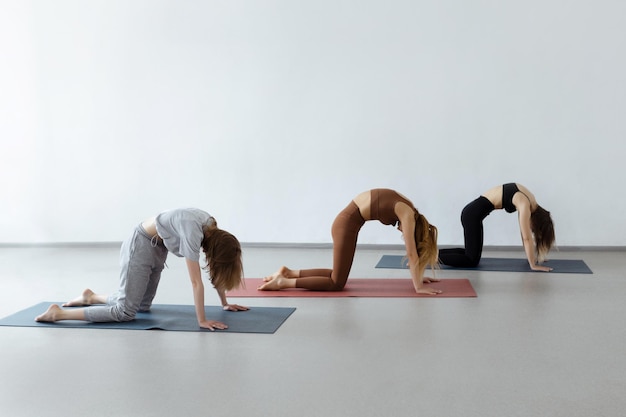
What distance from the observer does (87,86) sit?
7570 millimetres

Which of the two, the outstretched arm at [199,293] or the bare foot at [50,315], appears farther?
the bare foot at [50,315]

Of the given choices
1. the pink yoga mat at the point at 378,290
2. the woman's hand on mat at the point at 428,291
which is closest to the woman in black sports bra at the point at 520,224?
the pink yoga mat at the point at 378,290

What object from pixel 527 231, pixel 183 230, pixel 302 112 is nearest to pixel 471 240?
pixel 527 231

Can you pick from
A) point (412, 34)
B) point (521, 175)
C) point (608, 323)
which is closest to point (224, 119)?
point (412, 34)

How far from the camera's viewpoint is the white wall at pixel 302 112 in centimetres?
659

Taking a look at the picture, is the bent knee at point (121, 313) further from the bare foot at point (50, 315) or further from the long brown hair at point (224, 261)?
the long brown hair at point (224, 261)

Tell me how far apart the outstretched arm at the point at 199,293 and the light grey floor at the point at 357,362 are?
4.0 inches

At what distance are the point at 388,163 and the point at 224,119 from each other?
1768 mm

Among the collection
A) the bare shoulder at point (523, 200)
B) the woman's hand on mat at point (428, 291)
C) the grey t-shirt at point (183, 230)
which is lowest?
the woman's hand on mat at point (428, 291)

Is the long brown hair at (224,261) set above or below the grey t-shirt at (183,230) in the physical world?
below

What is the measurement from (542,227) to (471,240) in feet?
1.94

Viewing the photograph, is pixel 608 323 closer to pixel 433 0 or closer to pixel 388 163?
pixel 388 163

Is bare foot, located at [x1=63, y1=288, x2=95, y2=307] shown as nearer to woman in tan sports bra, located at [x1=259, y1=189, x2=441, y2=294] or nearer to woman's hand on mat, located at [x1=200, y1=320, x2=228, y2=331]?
woman's hand on mat, located at [x1=200, y1=320, x2=228, y2=331]

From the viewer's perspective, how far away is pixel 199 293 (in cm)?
380
